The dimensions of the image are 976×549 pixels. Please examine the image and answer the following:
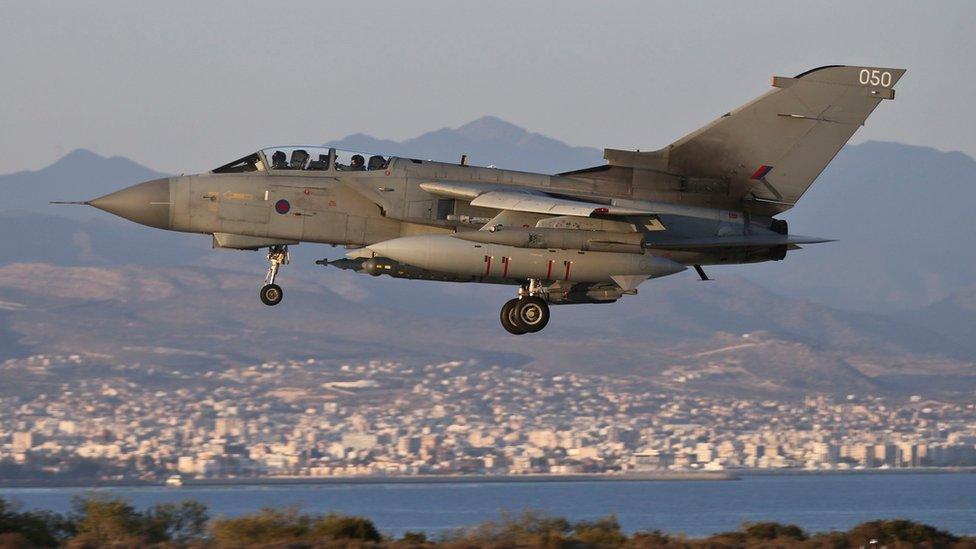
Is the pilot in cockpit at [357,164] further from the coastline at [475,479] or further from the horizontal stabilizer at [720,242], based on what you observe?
the coastline at [475,479]

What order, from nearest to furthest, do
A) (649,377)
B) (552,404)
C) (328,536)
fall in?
1. (328,536)
2. (552,404)
3. (649,377)

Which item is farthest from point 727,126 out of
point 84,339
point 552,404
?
point 84,339

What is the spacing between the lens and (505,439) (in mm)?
129250

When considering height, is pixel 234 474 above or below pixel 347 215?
below

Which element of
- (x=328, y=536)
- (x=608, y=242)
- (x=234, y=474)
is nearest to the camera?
(x=328, y=536)

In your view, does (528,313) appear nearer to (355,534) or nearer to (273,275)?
(273,275)

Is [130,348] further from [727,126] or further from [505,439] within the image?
[727,126]

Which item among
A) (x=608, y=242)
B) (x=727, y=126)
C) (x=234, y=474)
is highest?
(x=727, y=126)

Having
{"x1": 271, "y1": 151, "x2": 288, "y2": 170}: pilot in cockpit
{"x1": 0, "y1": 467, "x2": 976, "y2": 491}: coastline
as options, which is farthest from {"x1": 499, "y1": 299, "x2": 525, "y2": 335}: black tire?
{"x1": 0, "y1": 467, "x2": 976, "y2": 491}: coastline

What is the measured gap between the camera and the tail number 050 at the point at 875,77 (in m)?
28.3

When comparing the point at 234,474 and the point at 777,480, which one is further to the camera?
the point at 777,480

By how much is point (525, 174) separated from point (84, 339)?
6095 inches

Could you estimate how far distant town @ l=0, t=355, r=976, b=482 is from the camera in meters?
114

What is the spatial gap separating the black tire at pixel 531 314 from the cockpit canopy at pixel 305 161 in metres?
3.55
